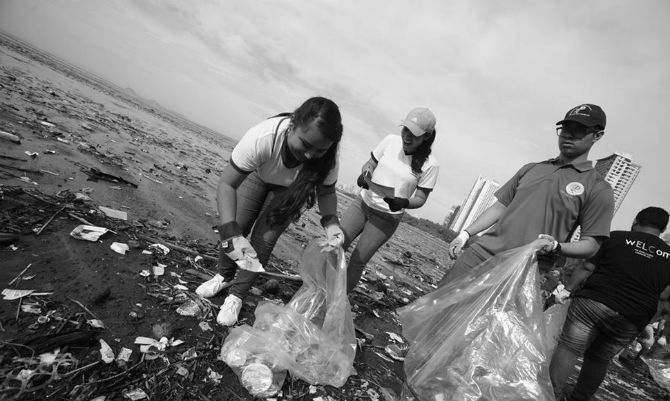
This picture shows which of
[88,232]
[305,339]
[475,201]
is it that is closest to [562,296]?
[305,339]

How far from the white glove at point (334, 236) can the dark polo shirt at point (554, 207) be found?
1141mm

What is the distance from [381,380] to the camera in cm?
218

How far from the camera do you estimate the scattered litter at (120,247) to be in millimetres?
2506

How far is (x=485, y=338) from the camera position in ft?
5.90

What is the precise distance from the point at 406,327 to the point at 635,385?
463 centimetres

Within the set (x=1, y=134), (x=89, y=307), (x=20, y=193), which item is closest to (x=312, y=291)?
(x=89, y=307)

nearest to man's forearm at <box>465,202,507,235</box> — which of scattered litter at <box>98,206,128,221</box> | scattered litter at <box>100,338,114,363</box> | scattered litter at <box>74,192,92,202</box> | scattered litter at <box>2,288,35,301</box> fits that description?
scattered litter at <box>100,338,114,363</box>

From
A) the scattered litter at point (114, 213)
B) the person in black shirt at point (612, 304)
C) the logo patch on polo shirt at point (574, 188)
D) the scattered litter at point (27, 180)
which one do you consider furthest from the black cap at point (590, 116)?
the scattered litter at point (27, 180)

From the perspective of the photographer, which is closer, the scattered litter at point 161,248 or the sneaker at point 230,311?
the sneaker at point 230,311

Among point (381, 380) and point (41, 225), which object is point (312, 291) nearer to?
point (381, 380)

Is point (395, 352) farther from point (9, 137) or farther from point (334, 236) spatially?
point (9, 137)

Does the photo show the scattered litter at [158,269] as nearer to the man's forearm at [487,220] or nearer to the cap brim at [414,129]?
the cap brim at [414,129]

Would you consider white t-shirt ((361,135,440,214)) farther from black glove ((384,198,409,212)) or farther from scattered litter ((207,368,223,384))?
scattered litter ((207,368,223,384))

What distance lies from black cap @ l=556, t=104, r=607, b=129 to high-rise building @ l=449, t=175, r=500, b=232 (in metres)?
42.9
